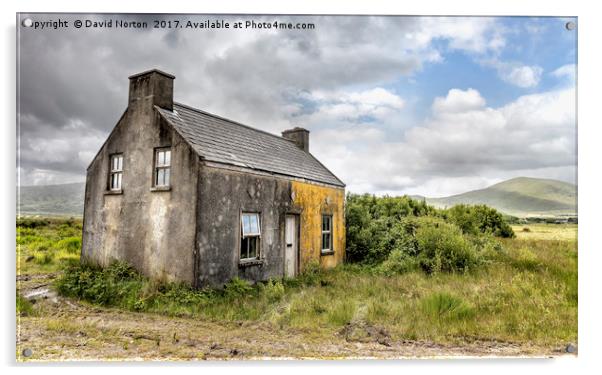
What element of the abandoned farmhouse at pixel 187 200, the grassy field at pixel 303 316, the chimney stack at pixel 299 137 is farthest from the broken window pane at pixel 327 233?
the grassy field at pixel 303 316

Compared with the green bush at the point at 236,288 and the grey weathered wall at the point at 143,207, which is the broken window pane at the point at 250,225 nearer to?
the green bush at the point at 236,288

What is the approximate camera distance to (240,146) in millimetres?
10695

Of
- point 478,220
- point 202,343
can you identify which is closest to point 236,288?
point 202,343

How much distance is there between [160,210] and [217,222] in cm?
139

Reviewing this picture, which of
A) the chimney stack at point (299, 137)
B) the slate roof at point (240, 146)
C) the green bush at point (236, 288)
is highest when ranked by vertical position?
the chimney stack at point (299, 137)

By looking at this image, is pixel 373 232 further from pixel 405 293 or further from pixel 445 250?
pixel 405 293

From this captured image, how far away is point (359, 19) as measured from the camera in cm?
635

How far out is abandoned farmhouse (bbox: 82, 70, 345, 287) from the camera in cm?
837

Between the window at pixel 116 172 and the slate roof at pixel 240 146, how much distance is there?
1.99m

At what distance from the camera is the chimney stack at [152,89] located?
9258 mm

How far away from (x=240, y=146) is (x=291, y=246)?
11.0 feet

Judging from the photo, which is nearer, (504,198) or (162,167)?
(504,198)
